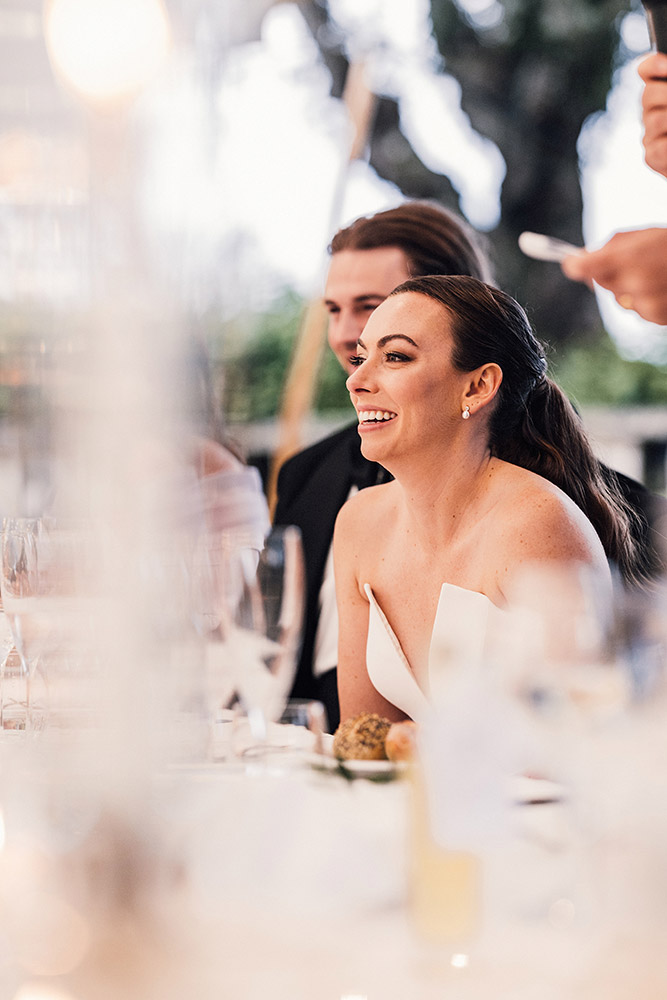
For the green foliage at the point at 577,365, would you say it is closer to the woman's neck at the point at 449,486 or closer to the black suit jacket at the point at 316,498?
the black suit jacket at the point at 316,498

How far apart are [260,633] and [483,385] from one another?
0.86 metres

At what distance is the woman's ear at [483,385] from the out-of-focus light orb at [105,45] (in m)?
1.01

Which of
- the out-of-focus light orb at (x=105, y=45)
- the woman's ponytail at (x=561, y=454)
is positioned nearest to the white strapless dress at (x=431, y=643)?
the woman's ponytail at (x=561, y=454)

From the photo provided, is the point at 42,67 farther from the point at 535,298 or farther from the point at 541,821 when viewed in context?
the point at 535,298

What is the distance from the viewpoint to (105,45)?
2.34 feet

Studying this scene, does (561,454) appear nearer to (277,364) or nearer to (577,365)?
(577,365)

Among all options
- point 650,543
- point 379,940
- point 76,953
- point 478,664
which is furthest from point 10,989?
point 650,543

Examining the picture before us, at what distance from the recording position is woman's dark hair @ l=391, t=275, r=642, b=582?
5.32 ft

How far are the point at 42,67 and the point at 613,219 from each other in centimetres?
330

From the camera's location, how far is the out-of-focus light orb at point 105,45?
0.69 meters

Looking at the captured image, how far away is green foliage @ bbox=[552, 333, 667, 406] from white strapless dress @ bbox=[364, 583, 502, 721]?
3.11m

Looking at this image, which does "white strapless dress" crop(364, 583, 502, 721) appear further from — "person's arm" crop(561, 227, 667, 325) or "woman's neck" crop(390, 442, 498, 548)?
"person's arm" crop(561, 227, 667, 325)

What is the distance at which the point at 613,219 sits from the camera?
3725 mm

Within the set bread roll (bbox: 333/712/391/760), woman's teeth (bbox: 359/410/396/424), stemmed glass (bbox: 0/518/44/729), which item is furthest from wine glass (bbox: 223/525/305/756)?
woman's teeth (bbox: 359/410/396/424)
